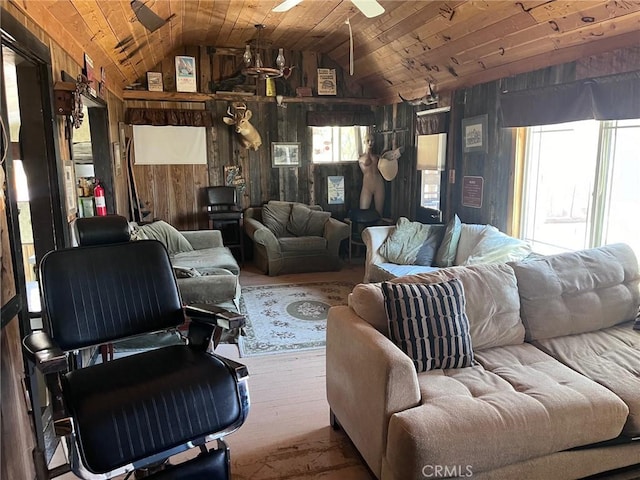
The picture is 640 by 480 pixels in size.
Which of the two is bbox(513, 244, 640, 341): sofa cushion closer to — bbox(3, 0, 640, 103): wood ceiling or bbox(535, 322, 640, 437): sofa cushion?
bbox(535, 322, 640, 437): sofa cushion

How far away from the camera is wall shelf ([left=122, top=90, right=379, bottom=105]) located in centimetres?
581

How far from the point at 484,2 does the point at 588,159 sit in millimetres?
1376

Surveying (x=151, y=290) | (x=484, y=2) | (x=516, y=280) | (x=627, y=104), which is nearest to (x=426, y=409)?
(x=516, y=280)

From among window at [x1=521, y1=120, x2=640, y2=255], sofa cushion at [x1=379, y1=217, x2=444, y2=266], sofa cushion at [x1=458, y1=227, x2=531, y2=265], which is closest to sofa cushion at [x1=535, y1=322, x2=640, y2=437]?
window at [x1=521, y1=120, x2=640, y2=255]

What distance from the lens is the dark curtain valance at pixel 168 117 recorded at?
5816 millimetres

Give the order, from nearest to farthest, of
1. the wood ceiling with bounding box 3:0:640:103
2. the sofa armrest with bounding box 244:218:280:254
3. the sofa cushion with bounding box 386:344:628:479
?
the sofa cushion with bounding box 386:344:628:479 < the wood ceiling with bounding box 3:0:640:103 < the sofa armrest with bounding box 244:218:280:254

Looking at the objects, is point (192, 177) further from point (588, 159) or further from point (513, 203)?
point (588, 159)

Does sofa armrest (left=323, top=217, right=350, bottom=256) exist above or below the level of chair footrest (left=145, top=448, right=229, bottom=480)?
above

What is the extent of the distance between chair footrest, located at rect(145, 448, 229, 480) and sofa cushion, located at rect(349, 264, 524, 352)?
92cm

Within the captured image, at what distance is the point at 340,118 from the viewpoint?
649cm

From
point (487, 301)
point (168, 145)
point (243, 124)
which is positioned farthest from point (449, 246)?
point (168, 145)

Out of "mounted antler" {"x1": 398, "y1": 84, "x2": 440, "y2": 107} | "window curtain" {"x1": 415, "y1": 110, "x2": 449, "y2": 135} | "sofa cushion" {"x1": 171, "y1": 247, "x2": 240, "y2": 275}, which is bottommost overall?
"sofa cushion" {"x1": 171, "y1": 247, "x2": 240, "y2": 275}

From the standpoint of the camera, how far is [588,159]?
3408 millimetres

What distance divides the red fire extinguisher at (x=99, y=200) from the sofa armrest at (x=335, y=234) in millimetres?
2625
